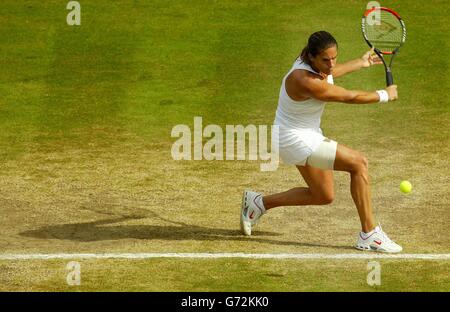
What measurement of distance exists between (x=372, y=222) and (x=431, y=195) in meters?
2.23

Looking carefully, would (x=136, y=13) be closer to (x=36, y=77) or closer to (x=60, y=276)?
(x=36, y=77)

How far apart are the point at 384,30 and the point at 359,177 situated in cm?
235

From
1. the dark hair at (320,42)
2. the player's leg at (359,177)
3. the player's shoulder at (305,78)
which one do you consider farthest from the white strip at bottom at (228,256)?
the dark hair at (320,42)

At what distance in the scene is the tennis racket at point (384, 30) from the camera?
1294cm

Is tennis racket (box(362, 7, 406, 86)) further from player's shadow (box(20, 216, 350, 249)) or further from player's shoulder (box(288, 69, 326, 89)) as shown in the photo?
player's shadow (box(20, 216, 350, 249))

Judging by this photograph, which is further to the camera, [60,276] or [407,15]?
[407,15]

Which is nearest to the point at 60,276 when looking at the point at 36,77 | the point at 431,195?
the point at 431,195

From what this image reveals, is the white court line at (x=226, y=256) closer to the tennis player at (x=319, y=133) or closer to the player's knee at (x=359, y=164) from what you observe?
the tennis player at (x=319, y=133)

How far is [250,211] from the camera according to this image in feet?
40.9

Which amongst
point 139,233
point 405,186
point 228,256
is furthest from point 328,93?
point 139,233

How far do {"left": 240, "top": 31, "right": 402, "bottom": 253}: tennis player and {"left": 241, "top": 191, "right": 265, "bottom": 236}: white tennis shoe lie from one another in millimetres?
664

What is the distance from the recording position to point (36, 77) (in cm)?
1897

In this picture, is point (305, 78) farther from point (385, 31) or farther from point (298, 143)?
point (385, 31)

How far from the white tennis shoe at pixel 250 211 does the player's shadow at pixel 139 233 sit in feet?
0.40
